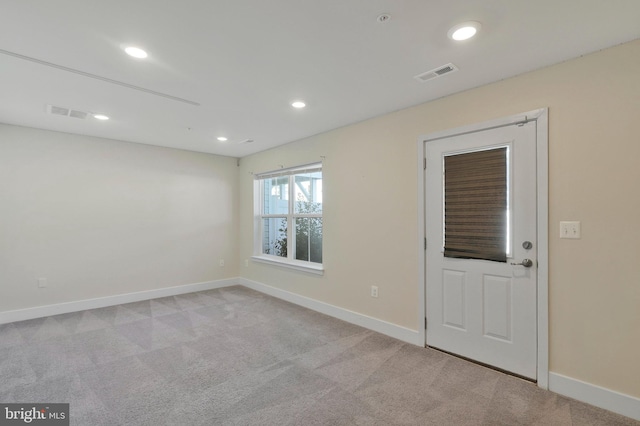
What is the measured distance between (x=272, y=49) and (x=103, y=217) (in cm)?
388

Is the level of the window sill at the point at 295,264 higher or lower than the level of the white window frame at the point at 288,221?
lower

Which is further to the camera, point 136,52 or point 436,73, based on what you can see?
point 436,73

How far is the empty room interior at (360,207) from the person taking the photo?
1938 mm

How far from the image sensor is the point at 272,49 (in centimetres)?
209

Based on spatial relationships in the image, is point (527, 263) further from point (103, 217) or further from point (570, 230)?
point (103, 217)

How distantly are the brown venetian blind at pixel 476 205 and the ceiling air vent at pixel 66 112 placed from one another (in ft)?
13.0

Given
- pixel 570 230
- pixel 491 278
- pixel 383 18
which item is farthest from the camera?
pixel 491 278

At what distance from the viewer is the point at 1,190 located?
12.3 feet

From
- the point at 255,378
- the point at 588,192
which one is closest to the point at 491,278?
the point at 588,192

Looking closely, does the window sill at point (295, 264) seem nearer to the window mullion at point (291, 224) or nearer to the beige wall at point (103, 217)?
the window mullion at point (291, 224)

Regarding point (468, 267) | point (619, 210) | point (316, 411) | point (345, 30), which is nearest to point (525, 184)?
point (619, 210)

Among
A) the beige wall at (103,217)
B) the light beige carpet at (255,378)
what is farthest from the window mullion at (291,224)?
the beige wall at (103,217)

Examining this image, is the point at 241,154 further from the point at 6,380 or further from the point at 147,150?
the point at 6,380

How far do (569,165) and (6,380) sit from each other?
4673mm
